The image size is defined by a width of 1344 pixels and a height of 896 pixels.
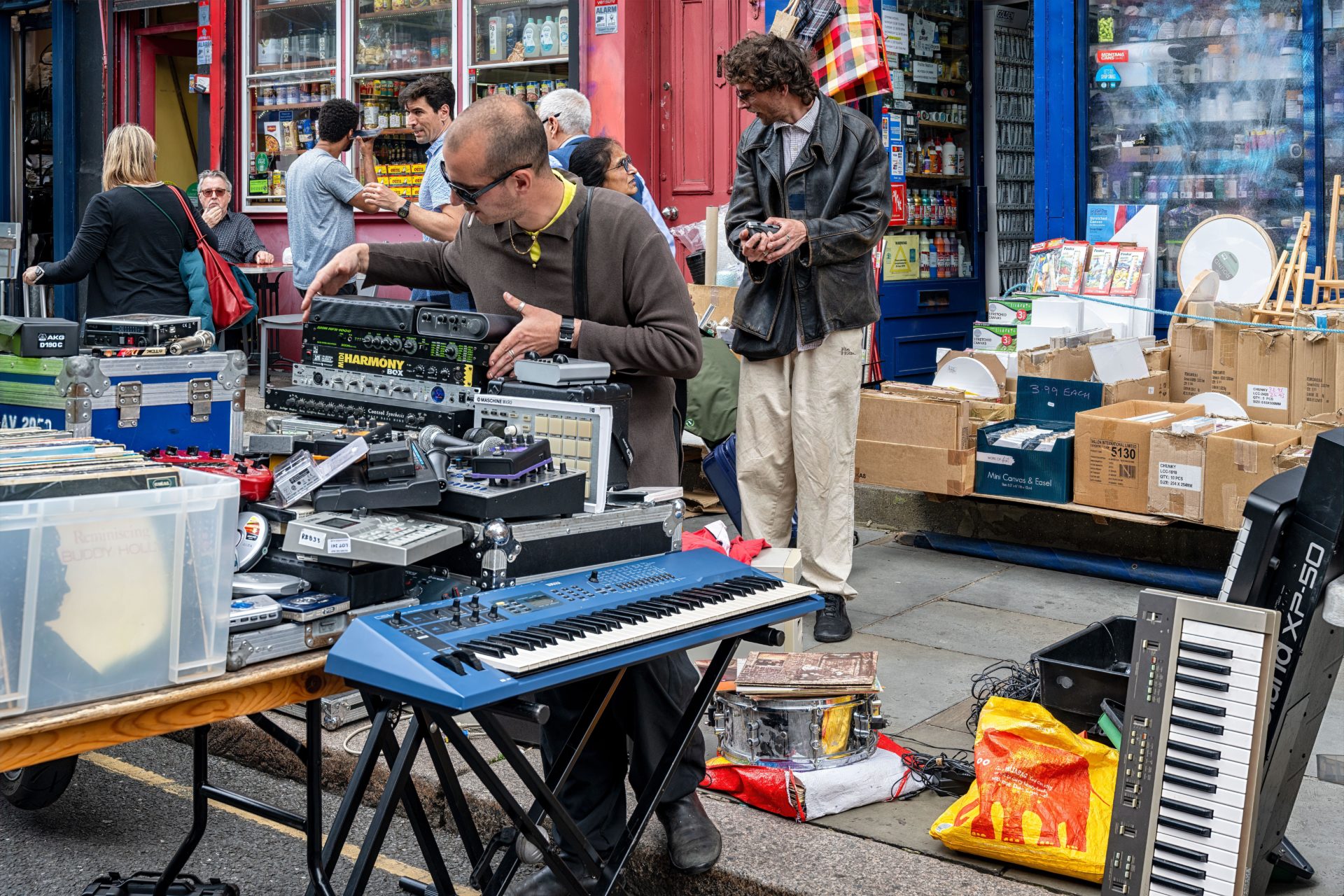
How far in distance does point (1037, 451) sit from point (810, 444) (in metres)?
1.39

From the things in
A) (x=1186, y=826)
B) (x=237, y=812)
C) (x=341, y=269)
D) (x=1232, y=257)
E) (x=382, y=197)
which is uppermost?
(x=382, y=197)

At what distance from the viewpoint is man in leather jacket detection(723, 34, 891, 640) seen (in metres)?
5.31

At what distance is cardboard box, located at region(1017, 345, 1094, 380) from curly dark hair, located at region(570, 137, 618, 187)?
7.23 ft

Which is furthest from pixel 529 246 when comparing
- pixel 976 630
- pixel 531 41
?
pixel 531 41

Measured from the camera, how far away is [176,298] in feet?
22.7

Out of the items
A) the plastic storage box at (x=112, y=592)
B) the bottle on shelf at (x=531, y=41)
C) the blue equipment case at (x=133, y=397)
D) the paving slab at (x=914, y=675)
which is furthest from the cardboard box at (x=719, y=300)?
the plastic storage box at (x=112, y=592)

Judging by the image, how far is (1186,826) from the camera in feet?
9.40

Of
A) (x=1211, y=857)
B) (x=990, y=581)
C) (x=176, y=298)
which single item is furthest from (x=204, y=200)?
(x=1211, y=857)

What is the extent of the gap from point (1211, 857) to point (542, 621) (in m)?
1.40

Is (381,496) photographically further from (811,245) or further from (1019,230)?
(1019,230)

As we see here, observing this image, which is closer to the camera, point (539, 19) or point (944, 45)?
point (944, 45)

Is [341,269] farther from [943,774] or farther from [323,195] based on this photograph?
[323,195]

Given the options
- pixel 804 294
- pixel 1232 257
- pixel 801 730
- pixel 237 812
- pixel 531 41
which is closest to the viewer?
pixel 801 730

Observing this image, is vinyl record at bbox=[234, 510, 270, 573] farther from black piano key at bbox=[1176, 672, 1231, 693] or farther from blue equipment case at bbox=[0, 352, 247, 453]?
black piano key at bbox=[1176, 672, 1231, 693]
